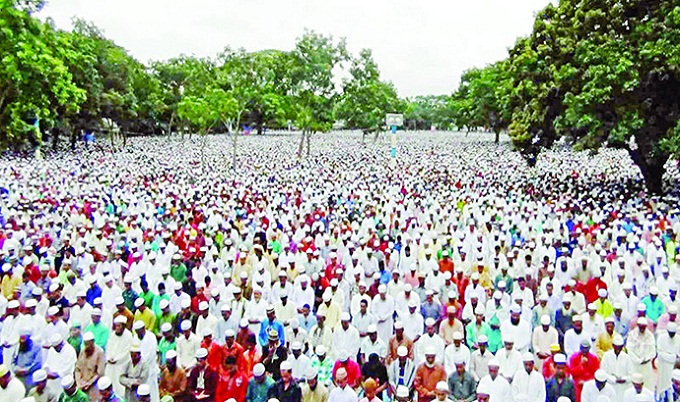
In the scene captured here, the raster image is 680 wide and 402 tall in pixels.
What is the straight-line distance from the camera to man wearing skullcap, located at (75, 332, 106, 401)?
5199 millimetres

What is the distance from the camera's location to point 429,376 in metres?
5.14

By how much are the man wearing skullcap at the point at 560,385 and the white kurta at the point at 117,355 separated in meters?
3.56

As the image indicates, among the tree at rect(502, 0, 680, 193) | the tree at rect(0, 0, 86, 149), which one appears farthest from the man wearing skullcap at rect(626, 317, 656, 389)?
the tree at rect(0, 0, 86, 149)

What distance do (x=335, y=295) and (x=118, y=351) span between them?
7.96ft

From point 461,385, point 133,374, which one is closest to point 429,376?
point 461,385

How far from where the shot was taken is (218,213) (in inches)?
453

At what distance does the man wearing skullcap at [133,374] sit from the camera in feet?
16.7

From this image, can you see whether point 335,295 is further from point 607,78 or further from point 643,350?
point 607,78

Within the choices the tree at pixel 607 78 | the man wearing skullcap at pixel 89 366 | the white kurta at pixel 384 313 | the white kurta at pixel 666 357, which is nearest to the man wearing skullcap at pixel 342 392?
the white kurta at pixel 384 313

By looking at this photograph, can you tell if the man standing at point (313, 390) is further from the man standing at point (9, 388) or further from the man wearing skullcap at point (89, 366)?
the man standing at point (9, 388)

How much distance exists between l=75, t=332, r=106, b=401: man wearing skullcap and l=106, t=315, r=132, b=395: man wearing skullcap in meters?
0.07

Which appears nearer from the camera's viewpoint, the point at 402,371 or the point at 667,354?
the point at 667,354

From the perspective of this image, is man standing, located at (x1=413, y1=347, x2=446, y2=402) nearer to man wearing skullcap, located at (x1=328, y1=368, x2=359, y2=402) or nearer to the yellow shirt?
man wearing skullcap, located at (x1=328, y1=368, x2=359, y2=402)

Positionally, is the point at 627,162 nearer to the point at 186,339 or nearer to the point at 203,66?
the point at 203,66
